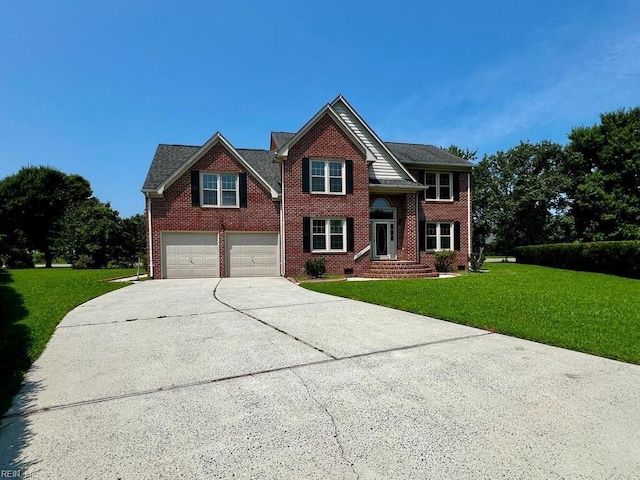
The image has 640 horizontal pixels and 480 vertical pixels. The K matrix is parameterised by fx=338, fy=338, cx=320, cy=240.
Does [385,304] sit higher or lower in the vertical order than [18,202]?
lower

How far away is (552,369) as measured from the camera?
153 inches

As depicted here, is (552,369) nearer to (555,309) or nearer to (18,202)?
(555,309)

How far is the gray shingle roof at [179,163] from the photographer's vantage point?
1633cm

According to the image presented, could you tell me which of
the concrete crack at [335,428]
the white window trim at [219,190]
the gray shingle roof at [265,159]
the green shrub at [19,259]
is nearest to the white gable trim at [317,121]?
the gray shingle roof at [265,159]

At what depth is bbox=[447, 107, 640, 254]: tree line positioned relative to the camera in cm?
2652

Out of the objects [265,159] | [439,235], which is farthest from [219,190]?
[439,235]

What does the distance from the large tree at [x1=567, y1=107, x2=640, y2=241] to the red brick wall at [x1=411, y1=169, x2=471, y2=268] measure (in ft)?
50.6

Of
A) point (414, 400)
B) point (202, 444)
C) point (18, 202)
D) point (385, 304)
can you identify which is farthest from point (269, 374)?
point (18, 202)

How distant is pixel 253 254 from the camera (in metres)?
16.9

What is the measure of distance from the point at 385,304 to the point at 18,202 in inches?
1526

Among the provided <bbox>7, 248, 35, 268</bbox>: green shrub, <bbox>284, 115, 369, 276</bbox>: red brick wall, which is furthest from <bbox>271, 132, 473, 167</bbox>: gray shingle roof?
<bbox>7, 248, 35, 268</bbox>: green shrub

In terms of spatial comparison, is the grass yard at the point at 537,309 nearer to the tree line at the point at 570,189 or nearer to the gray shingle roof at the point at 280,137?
the gray shingle roof at the point at 280,137

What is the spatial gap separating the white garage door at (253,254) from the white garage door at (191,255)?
2.49 feet

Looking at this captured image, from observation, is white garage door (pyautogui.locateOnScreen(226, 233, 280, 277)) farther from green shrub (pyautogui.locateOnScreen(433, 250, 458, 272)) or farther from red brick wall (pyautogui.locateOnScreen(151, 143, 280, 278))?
green shrub (pyautogui.locateOnScreen(433, 250, 458, 272))
